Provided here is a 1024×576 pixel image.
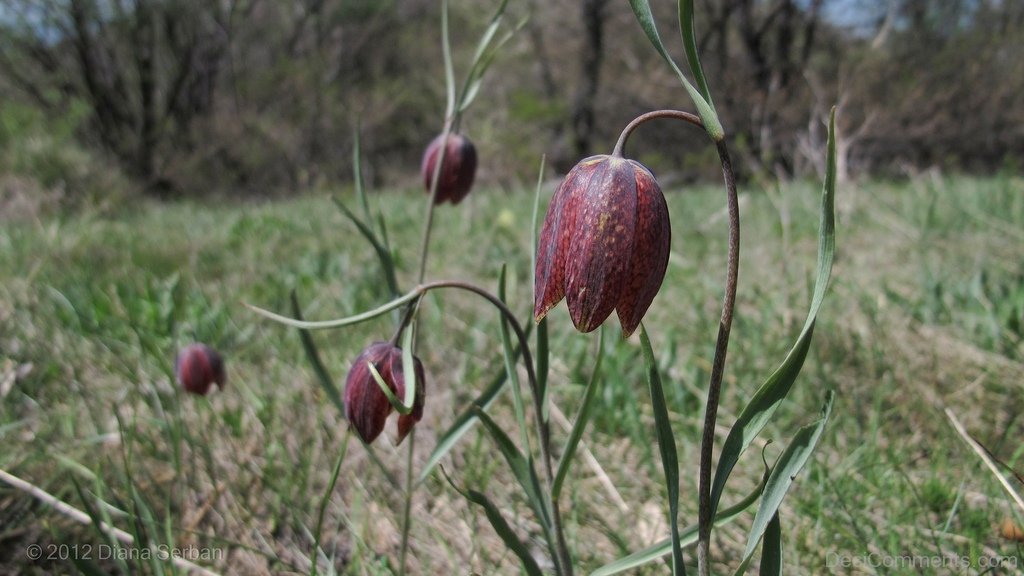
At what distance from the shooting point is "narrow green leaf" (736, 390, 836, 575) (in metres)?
0.61

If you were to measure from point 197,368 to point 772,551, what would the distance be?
0.97 metres

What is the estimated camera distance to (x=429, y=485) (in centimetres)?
115

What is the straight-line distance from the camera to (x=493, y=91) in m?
11.4

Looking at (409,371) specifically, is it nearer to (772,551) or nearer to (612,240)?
(612,240)

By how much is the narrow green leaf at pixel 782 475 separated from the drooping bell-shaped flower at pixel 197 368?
0.95 metres

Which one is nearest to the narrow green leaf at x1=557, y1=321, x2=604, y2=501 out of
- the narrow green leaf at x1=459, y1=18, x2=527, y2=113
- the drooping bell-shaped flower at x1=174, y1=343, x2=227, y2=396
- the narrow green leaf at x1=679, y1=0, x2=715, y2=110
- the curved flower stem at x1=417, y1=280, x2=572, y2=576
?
the curved flower stem at x1=417, y1=280, x2=572, y2=576

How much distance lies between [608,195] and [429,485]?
0.71 metres

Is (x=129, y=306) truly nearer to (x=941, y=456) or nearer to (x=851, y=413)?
(x=851, y=413)

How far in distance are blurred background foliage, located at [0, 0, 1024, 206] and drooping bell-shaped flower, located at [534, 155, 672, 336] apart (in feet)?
17.3

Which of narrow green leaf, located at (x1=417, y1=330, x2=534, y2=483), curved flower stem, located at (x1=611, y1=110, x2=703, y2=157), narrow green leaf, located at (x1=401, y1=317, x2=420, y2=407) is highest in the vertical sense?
curved flower stem, located at (x1=611, y1=110, x2=703, y2=157)

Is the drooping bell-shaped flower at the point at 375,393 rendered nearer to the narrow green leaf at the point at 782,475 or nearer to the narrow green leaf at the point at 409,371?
the narrow green leaf at the point at 409,371

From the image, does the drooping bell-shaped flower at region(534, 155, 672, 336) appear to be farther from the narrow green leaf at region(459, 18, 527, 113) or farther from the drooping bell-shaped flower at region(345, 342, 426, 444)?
the narrow green leaf at region(459, 18, 527, 113)

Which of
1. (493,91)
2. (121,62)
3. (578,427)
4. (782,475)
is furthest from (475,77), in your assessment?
(493,91)

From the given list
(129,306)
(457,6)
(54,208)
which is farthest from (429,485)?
(457,6)
